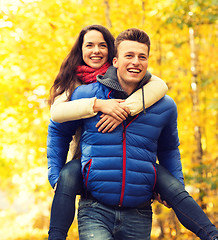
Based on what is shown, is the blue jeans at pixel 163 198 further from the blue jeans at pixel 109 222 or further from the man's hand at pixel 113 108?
the man's hand at pixel 113 108

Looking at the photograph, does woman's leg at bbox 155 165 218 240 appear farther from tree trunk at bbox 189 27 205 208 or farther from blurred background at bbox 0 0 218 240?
tree trunk at bbox 189 27 205 208

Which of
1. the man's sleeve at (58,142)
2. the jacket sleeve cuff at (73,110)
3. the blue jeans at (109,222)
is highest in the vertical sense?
the jacket sleeve cuff at (73,110)

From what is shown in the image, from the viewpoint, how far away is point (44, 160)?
24.8 ft

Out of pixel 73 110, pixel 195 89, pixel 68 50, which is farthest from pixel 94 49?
pixel 195 89

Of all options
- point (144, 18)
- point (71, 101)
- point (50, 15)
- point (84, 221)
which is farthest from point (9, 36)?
point (84, 221)

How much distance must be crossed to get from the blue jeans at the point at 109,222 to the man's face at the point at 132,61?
0.92 m

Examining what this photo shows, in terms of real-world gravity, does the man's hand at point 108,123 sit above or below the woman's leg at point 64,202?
above

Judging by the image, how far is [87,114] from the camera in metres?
2.75

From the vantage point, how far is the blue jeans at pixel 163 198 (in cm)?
256

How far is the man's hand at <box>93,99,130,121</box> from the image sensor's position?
2.70 meters

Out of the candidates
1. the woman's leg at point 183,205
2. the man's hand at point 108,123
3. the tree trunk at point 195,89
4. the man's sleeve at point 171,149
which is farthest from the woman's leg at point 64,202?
the tree trunk at point 195,89

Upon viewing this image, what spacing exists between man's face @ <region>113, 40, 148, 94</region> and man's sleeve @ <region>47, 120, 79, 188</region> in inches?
20.3

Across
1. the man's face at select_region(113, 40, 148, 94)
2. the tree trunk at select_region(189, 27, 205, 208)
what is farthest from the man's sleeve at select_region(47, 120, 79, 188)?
the tree trunk at select_region(189, 27, 205, 208)

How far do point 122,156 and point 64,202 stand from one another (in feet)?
1.61
